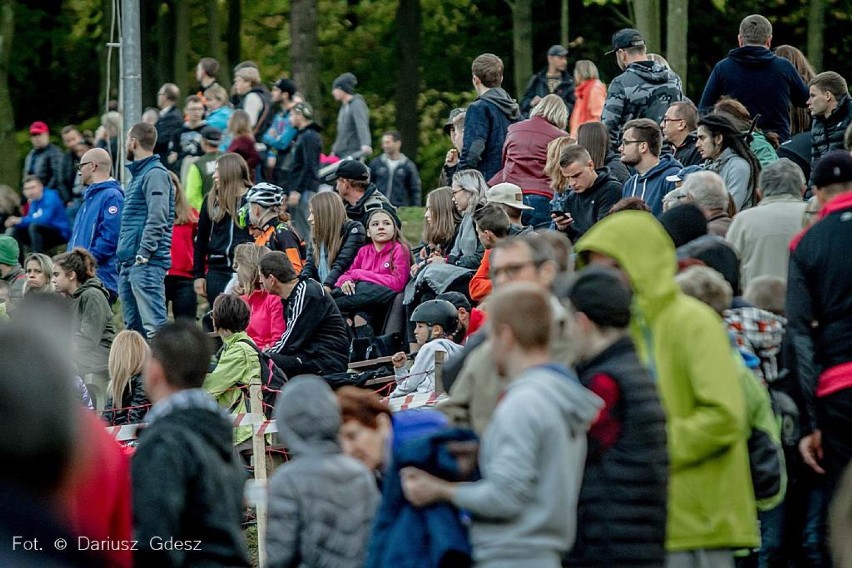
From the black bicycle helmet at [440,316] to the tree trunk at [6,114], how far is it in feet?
66.5

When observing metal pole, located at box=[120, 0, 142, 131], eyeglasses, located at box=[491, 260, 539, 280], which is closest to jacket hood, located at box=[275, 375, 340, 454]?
eyeglasses, located at box=[491, 260, 539, 280]

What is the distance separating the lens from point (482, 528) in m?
5.48

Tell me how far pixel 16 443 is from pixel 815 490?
507 centimetres

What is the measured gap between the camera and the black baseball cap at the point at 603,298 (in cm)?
573

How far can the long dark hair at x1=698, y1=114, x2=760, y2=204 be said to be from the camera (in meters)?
11.2

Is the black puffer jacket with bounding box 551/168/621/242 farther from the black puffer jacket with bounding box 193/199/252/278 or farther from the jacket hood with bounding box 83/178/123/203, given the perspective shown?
the jacket hood with bounding box 83/178/123/203

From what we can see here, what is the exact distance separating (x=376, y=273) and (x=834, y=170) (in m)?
6.09

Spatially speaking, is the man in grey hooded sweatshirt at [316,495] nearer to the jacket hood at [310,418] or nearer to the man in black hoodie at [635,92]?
the jacket hood at [310,418]

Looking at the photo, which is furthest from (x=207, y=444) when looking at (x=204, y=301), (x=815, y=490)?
(x=204, y=301)

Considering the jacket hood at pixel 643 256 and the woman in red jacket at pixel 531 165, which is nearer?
the jacket hood at pixel 643 256

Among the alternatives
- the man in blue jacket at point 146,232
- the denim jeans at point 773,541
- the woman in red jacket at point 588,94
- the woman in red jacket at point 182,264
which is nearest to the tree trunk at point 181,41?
the woman in red jacket at point 588,94

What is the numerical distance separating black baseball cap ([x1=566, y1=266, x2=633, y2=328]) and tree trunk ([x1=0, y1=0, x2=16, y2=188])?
2511cm

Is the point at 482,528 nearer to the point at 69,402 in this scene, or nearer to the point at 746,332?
the point at 69,402

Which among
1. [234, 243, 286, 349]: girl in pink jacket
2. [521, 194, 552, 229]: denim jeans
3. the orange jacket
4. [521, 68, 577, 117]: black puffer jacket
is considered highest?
[521, 68, 577, 117]: black puffer jacket
